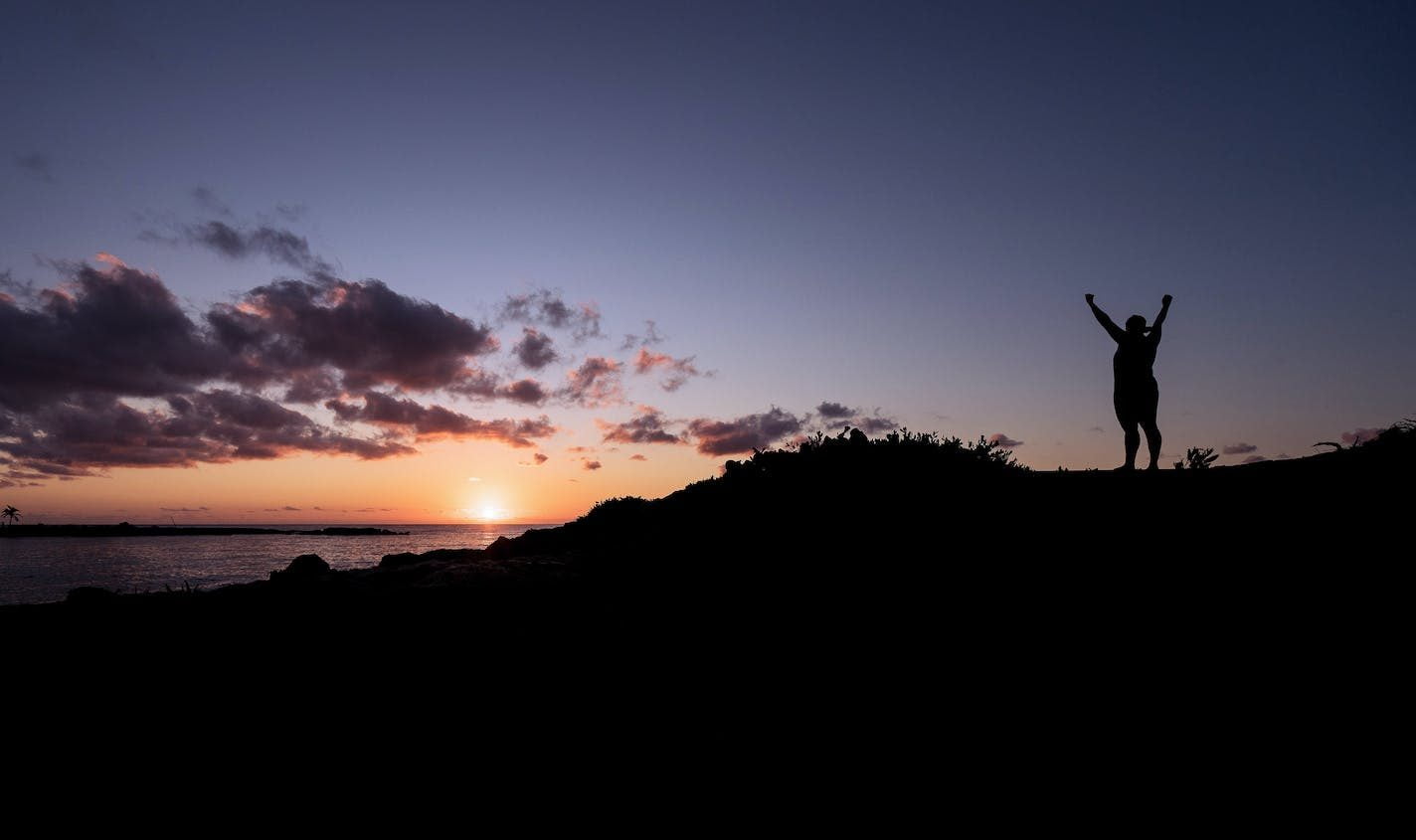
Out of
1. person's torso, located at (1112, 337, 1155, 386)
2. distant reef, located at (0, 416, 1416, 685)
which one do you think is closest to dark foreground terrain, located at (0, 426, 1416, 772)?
distant reef, located at (0, 416, 1416, 685)

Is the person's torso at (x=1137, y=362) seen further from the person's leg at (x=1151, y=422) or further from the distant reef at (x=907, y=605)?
the distant reef at (x=907, y=605)

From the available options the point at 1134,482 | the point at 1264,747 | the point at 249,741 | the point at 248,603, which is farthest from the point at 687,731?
the point at 1134,482

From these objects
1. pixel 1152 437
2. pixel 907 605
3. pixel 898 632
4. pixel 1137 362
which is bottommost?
pixel 898 632

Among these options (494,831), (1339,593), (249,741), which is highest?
(1339,593)

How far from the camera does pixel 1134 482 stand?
10.2 meters

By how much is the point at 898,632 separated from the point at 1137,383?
6.67 meters

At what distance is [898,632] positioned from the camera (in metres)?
7.60

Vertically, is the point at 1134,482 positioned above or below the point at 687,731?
above

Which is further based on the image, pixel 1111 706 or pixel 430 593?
pixel 430 593

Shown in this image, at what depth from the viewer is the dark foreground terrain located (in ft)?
18.5

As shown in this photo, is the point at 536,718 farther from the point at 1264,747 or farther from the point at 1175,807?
the point at 1264,747

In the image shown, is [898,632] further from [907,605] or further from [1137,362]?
[1137,362]

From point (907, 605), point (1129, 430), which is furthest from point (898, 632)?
point (1129, 430)

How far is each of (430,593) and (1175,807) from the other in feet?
25.4
